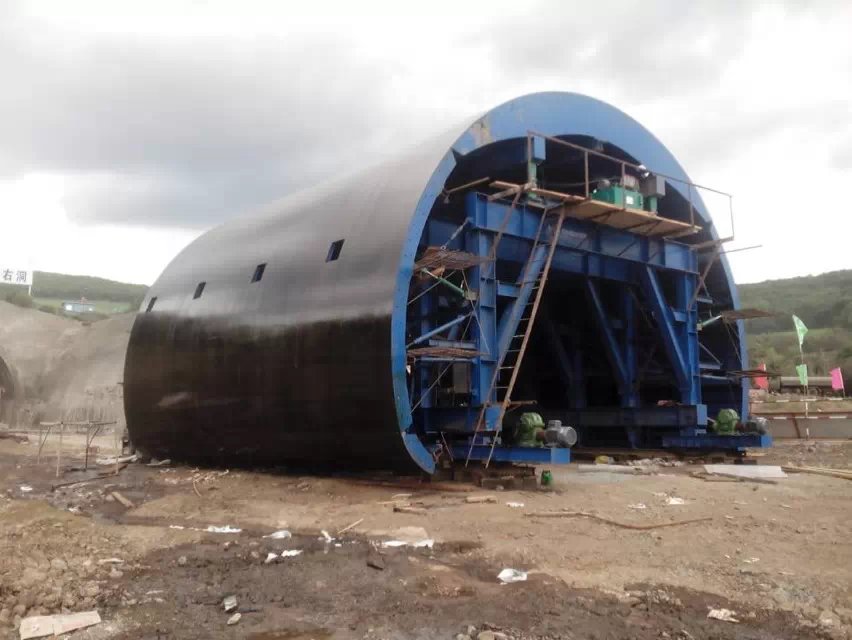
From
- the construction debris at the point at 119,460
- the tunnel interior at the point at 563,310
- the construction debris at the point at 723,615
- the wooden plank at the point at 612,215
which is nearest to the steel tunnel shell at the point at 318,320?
the tunnel interior at the point at 563,310

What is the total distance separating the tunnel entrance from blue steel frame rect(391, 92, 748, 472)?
39.4 metres

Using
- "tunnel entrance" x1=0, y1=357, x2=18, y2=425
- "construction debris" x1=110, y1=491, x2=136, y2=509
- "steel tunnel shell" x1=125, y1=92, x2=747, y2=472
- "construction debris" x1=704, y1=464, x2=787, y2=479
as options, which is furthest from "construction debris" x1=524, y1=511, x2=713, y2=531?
"tunnel entrance" x1=0, y1=357, x2=18, y2=425

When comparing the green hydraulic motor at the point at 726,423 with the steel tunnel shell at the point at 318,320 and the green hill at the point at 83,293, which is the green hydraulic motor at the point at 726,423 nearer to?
the steel tunnel shell at the point at 318,320

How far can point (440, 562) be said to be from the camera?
676 cm

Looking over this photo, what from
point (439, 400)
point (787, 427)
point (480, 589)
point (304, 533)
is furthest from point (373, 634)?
point (787, 427)

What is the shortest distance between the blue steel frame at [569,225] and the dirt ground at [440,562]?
1.95 m

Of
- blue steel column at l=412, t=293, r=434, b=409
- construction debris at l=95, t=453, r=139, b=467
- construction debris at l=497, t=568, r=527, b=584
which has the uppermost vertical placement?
blue steel column at l=412, t=293, r=434, b=409

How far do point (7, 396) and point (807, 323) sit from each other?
79.6 meters

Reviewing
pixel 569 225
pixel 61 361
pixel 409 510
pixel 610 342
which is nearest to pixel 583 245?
pixel 569 225

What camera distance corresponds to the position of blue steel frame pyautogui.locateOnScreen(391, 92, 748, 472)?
10.6 metres

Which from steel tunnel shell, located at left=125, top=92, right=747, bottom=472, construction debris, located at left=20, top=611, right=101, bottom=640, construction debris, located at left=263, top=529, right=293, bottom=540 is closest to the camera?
construction debris, located at left=20, top=611, right=101, bottom=640

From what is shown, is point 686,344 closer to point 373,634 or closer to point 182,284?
point 182,284

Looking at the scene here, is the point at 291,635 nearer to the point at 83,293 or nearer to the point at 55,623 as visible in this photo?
the point at 55,623

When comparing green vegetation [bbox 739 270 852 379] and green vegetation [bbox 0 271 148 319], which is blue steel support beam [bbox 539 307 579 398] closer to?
green vegetation [bbox 739 270 852 379]
